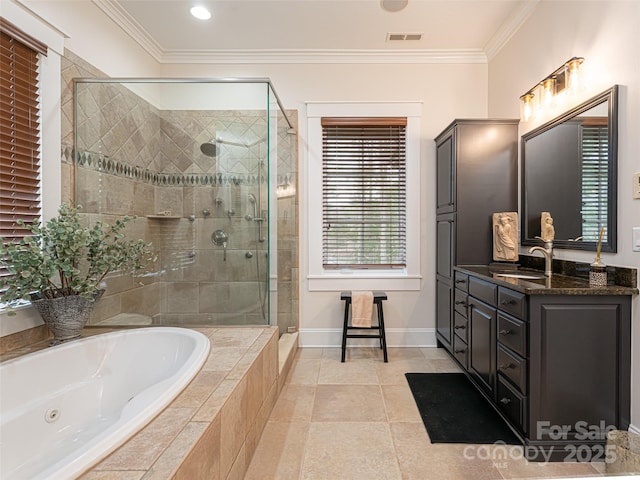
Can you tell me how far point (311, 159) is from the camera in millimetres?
3189

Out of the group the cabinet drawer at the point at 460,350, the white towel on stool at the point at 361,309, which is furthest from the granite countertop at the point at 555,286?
the white towel on stool at the point at 361,309

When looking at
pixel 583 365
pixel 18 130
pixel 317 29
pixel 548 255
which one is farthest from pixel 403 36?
pixel 18 130

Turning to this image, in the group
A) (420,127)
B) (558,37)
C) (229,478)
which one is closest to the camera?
(229,478)

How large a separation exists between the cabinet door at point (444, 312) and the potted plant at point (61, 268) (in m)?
2.50

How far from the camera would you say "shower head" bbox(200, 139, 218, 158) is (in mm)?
2643

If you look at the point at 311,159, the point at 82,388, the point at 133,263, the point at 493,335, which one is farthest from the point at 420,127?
the point at 82,388

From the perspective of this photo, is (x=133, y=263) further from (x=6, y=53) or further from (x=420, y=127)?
(x=420, y=127)

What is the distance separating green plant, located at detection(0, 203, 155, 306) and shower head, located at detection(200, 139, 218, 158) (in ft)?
3.25

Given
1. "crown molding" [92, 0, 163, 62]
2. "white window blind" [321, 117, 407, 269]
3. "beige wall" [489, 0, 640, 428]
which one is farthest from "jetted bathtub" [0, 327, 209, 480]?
"crown molding" [92, 0, 163, 62]

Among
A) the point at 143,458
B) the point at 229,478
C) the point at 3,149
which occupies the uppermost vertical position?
the point at 3,149

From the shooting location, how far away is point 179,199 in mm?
2705

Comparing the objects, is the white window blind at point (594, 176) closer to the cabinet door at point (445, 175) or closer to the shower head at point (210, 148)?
the cabinet door at point (445, 175)

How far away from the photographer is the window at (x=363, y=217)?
3.15 metres

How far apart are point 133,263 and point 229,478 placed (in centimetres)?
136
